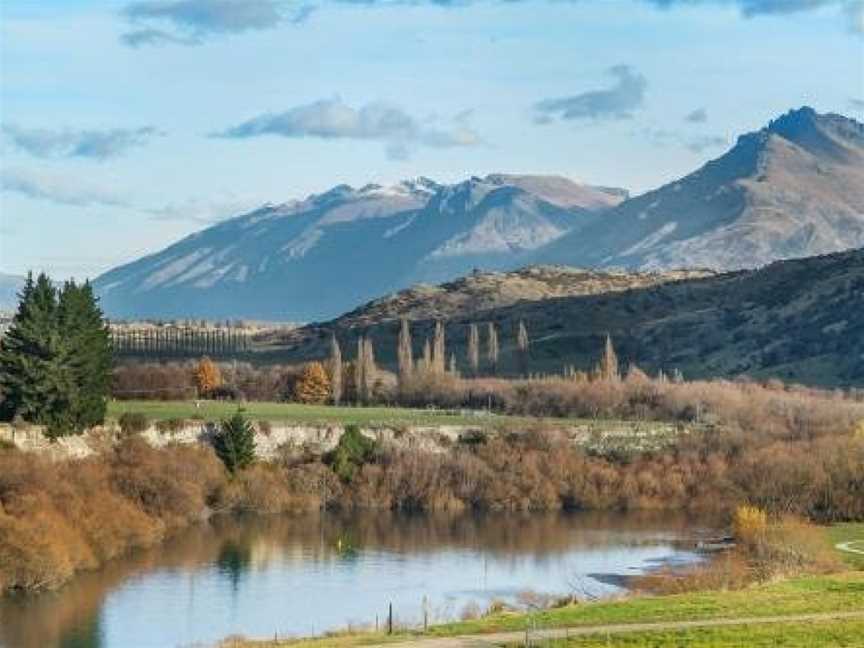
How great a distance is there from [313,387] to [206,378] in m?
10.0

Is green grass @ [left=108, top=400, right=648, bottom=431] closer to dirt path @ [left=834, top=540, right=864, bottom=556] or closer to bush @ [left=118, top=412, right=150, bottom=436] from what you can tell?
bush @ [left=118, top=412, right=150, bottom=436]

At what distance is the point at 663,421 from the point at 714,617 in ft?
304

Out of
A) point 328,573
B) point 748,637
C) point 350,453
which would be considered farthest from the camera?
point 350,453

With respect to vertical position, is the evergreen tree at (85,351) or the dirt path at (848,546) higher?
the evergreen tree at (85,351)

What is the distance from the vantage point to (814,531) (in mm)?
78312

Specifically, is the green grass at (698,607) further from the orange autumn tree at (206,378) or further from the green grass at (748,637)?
the orange autumn tree at (206,378)

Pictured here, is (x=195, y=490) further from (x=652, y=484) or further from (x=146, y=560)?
(x=652, y=484)

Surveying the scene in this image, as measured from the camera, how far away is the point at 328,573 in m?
81.2

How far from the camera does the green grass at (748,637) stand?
42.5 m

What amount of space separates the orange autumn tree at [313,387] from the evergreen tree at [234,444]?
36991 mm

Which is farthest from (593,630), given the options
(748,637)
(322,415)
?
(322,415)

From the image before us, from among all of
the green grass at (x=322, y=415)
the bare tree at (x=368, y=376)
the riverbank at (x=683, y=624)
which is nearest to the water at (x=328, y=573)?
the riverbank at (x=683, y=624)

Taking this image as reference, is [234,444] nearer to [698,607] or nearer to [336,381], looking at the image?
[336,381]

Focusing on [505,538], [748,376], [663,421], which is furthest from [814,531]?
[748,376]
